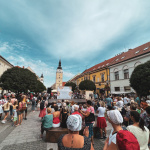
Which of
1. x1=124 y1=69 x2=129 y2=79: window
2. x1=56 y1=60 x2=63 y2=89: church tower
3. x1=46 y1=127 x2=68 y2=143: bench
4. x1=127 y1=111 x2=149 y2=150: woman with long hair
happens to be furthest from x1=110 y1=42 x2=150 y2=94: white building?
x1=56 y1=60 x2=63 y2=89: church tower

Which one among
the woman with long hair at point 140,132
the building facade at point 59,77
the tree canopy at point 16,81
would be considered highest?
the building facade at point 59,77

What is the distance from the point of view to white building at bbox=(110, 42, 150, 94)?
63.6 ft

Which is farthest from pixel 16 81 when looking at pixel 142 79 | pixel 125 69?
pixel 125 69

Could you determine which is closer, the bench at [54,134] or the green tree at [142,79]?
the bench at [54,134]

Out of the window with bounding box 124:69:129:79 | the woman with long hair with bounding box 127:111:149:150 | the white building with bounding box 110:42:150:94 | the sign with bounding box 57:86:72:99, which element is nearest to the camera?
the woman with long hair with bounding box 127:111:149:150

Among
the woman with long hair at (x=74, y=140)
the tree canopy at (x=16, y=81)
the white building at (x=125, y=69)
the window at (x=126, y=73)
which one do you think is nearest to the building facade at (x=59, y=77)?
the white building at (x=125, y=69)

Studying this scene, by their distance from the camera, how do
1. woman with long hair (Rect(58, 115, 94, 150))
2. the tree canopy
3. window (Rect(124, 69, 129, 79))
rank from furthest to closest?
window (Rect(124, 69, 129, 79)), the tree canopy, woman with long hair (Rect(58, 115, 94, 150))

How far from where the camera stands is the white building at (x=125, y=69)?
19.4 meters

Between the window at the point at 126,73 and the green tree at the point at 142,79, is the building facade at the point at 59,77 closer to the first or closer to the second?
the window at the point at 126,73

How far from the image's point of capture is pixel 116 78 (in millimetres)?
24781

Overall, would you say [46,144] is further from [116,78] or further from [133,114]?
[116,78]

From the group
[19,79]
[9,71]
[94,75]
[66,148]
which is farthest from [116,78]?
[66,148]

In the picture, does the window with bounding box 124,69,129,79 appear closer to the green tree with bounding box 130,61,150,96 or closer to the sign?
the green tree with bounding box 130,61,150,96

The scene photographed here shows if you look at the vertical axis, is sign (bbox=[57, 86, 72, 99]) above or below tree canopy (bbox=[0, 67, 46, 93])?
below
